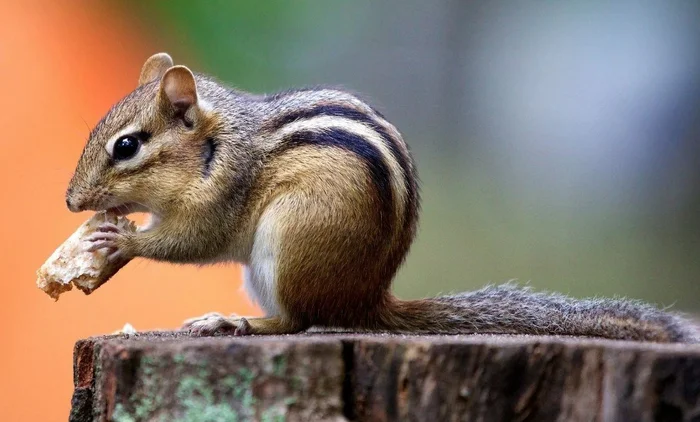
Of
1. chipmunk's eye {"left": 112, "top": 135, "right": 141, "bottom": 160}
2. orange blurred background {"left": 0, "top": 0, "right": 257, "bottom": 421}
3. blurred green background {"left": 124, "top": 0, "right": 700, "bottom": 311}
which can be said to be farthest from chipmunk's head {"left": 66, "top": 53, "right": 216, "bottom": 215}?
blurred green background {"left": 124, "top": 0, "right": 700, "bottom": 311}

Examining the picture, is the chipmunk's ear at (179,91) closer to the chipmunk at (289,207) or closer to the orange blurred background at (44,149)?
the chipmunk at (289,207)

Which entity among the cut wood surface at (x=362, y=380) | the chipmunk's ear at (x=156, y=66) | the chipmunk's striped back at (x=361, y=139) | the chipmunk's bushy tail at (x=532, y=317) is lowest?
the cut wood surface at (x=362, y=380)

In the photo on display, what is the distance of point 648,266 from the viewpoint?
4695 mm

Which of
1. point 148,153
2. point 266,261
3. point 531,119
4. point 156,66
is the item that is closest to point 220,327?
point 266,261

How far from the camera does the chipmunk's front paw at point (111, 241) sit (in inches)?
104

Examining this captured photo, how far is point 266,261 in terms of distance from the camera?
2518 millimetres

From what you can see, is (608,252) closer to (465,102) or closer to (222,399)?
(465,102)

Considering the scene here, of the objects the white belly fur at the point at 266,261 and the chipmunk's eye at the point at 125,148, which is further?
the chipmunk's eye at the point at 125,148

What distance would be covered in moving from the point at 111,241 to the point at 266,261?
1.79 feet

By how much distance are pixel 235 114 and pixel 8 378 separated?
210 cm

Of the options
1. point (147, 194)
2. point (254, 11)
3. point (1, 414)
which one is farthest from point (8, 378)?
point (254, 11)

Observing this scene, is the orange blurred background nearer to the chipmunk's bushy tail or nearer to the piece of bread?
the piece of bread

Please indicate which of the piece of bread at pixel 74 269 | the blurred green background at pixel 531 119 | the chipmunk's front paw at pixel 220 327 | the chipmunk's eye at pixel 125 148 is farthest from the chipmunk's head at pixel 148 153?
the blurred green background at pixel 531 119

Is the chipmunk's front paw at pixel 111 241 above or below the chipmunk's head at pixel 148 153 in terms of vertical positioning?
below
